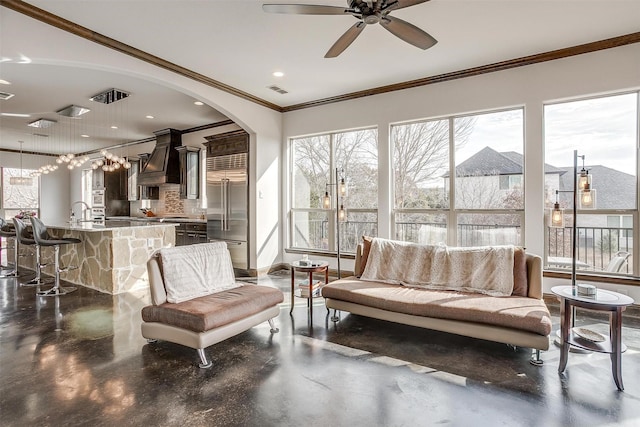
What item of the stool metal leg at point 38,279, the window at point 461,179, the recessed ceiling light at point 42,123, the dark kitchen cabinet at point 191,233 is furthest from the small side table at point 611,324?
the recessed ceiling light at point 42,123

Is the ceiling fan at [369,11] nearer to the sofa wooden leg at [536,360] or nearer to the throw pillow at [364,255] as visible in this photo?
the throw pillow at [364,255]

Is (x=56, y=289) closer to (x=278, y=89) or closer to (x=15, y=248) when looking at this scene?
(x=15, y=248)

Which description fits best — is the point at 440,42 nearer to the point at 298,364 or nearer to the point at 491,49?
the point at 491,49

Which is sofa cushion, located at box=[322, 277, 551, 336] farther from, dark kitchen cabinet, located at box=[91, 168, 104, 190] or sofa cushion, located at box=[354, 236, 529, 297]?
dark kitchen cabinet, located at box=[91, 168, 104, 190]

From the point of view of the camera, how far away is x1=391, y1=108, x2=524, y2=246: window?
4.44 meters

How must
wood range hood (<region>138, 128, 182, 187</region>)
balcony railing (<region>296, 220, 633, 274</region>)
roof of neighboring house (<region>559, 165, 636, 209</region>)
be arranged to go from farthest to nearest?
wood range hood (<region>138, 128, 182, 187</region>), balcony railing (<region>296, 220, 633, 274</region>), roof of neighboring house (<region>559, 165, 636, 209</region>)

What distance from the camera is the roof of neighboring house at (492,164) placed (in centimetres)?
440

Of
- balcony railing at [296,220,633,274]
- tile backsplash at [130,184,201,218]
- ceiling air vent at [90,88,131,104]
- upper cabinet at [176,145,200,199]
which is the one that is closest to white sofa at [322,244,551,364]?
balcony railing at [296,220,633,274]

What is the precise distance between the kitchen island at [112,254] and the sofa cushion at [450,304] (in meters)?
3.15

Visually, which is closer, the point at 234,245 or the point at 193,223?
the point at 234,245

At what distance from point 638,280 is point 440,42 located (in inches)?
138

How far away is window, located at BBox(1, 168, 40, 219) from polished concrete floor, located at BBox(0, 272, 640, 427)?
8530 mm

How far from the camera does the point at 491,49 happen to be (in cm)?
394

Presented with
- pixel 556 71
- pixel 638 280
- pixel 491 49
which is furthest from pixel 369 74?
pixel 638 280
